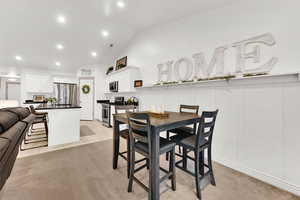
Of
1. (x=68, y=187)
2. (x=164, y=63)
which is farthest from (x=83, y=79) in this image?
(x=68, y=187)

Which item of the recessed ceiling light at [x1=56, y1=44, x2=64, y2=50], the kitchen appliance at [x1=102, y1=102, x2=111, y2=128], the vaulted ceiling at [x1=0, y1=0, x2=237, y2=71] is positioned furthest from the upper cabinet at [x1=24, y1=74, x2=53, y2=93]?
the kitchen appliance at [x1=102, y1=102, x2=111, y2=128]

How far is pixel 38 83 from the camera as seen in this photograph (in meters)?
6.54

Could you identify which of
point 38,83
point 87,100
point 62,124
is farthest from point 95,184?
point 38,83

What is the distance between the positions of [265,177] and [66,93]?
849 centimetres

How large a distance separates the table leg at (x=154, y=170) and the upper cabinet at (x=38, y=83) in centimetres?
787

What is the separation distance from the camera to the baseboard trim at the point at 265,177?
1.59 metres

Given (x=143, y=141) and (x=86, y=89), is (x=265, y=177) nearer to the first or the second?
(x=143, y=141)

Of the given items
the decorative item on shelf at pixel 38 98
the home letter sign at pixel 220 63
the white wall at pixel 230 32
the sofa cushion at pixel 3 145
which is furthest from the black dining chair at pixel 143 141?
the decorative item on shelf at pixel 38 98

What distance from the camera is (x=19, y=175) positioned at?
1.88m

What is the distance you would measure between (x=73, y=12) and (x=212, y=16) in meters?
3.03

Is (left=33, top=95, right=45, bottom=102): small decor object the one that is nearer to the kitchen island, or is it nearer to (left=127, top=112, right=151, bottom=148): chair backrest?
the kitchen island

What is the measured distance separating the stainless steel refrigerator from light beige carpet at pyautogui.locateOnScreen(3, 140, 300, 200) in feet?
17.4

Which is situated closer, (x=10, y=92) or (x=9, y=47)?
(x=9, y=47)

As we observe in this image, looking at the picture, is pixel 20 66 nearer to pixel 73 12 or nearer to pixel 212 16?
pixel 73 12
